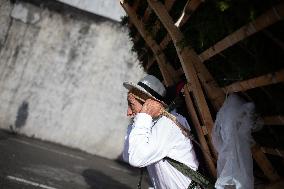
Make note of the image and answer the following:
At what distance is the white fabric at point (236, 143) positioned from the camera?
91.4 inches

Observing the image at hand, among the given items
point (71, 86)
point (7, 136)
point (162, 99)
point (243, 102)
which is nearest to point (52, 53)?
point (71, 86)

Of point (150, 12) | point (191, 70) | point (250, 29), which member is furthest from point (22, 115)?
point (250, 29)

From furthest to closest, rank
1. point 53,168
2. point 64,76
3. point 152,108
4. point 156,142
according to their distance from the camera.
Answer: point 64,76
point 53,168
point 152,108
point 156,142

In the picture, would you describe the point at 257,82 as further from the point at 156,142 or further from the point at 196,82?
the point at 156,142

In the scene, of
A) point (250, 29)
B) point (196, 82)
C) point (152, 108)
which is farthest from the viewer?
point (152, 108)

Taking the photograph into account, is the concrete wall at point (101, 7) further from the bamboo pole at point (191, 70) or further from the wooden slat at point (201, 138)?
the bamboo pole at point (191, 70)

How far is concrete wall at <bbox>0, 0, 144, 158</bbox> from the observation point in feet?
31.5

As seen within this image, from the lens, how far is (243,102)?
2375 millimetres

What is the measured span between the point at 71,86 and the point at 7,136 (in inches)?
83.5

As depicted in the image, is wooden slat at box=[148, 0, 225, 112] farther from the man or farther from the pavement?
the pavement

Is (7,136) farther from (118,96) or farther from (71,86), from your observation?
(118,96)

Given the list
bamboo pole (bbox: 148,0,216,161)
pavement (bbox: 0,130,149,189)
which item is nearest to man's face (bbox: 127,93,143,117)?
bamboo pole (bbox: 148,0,216,161)

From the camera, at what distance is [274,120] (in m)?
2.07

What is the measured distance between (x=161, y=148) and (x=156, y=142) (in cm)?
6
